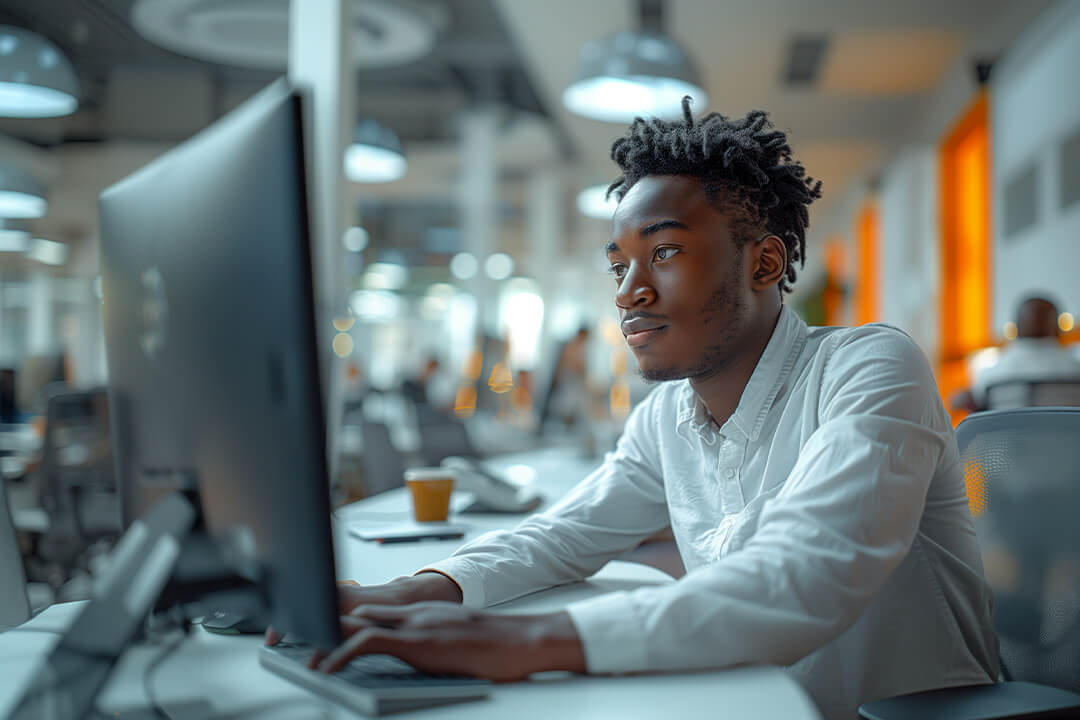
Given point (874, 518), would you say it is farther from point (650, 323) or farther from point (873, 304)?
point (873, 304)

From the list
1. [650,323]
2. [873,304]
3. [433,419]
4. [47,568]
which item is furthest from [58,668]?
[873,304]

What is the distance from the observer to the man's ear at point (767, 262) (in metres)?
1.24

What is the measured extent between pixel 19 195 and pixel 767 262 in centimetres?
349

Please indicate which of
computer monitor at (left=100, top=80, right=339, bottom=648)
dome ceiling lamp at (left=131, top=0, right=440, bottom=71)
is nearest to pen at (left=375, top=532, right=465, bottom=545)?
computer monitor at (left=100, top=80, right=339, bottom=648)

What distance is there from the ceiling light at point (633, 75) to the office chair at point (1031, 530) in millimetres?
2865

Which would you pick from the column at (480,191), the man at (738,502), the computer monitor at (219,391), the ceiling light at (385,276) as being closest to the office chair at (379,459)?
the man at (738,502)

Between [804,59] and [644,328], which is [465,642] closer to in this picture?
[644,328]

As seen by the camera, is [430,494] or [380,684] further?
[430,494]

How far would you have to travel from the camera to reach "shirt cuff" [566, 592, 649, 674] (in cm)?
84

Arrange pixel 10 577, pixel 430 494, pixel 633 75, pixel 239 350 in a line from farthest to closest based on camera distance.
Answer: pixel 633 75 → pixel 430 494 → pixel 10 577 → pixel 239 350

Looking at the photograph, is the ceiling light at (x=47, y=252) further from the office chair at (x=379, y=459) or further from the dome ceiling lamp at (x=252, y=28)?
the office chair at (x=379, y=459)

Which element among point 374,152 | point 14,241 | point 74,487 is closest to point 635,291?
point 74,487

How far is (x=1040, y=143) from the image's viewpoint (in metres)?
5.65

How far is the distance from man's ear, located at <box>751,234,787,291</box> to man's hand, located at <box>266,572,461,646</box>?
568mm
